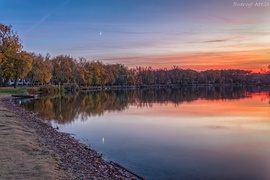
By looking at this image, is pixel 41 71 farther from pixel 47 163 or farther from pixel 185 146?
pixel 47 163

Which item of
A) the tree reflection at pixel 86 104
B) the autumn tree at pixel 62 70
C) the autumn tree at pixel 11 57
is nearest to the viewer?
the tree reflection at pixel 86 104

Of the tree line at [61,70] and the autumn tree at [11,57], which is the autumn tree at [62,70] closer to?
the tree line at [61,70]

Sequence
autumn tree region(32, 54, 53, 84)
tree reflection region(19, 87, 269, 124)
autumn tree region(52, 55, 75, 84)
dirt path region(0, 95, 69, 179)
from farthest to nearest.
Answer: autumn tree region(52, 55, 75, 84) → autumn tree region(32, 54, 53, 84) → tree reflection region(19, 87, 269, 124) → dirt path region(0, 95, 69, 179)

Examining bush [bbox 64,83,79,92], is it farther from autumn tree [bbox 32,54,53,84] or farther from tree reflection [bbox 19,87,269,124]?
tree reflection [bbox 19,87,269,124]

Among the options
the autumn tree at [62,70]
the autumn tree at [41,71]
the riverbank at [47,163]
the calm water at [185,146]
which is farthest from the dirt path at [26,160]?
the autumn tree at [62,70]

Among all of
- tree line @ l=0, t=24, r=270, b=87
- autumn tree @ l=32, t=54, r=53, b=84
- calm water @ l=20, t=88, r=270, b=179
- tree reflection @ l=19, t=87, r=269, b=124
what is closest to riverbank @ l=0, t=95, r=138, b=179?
calm water @ l=20, t=88, r=270, b=179

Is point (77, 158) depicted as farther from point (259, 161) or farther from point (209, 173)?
point (259, 161)

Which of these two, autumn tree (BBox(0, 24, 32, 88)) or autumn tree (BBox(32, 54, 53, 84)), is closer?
autumn tree (BBox(0, 24, 32, 88))

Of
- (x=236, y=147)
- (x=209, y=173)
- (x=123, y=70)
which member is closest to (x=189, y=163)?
(x=209, y=173)

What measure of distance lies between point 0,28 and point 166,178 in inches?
2401

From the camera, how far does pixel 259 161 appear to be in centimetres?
1327

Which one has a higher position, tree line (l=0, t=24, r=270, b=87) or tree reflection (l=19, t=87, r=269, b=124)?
tree line (l=0, t=24, r=270, b=87)

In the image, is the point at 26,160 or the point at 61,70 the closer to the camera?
the point at 26,160

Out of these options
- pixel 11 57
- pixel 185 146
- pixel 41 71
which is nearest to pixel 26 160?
pixel 185 146
